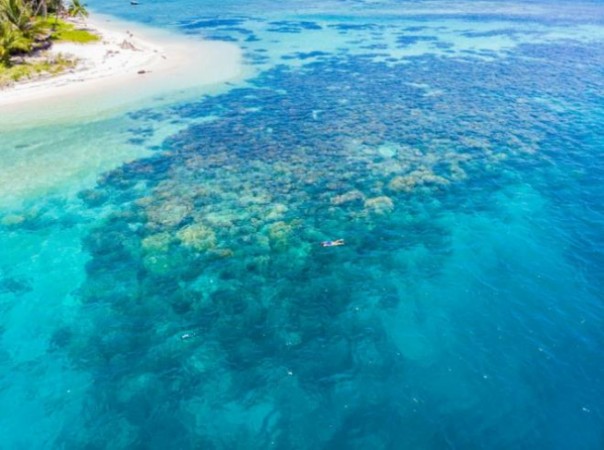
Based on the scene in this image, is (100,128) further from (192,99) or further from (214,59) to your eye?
(214,59)

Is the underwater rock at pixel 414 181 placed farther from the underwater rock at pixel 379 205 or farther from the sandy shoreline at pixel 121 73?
the sandy shoreline at pixel 121 73

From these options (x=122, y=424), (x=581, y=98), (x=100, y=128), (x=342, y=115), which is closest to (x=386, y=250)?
(x=122, y=424)

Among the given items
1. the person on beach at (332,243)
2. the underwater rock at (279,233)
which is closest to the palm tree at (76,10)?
the underwater rock at (279,233)

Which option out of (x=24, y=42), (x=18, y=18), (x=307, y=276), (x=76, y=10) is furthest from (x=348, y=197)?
(x=76, y=10)

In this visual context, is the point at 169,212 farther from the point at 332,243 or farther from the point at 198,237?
the point at 332,243

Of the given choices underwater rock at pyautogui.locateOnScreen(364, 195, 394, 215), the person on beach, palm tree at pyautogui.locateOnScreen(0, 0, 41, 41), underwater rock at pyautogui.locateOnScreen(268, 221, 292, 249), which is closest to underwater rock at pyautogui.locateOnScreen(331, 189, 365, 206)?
underwater rock at pyautogui.locateOnScreen(364, 195, 394, 215)

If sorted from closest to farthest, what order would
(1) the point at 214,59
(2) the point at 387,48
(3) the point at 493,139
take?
(3) the point at 493,139 < (1) the point at 214,59 < (2) the point at 387,48

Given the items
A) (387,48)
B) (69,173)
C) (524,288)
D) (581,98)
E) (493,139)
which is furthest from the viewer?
(387,48)
